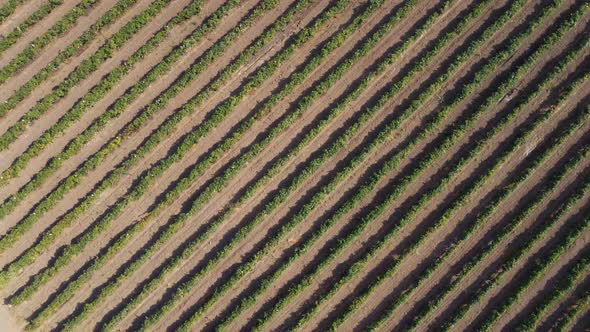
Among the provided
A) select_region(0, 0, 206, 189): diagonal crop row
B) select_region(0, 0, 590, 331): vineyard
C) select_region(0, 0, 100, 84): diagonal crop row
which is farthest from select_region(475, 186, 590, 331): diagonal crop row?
select_region(0, 0, 100, 84): diagonal crop row

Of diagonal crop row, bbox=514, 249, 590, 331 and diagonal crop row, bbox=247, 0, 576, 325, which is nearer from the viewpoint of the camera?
diagonal crop row, bbox=514, 249, 590, 331

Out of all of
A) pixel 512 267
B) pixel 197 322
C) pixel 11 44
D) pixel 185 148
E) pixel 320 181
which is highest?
pixel 11 44

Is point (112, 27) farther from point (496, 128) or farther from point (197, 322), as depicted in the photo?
point (496, 128)

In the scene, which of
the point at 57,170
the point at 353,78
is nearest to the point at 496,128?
the point at 353,78

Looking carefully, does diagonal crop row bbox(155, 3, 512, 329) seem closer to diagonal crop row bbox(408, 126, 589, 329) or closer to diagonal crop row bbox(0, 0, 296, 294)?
diagonal crop row bbox(0, 0, 296, 294)

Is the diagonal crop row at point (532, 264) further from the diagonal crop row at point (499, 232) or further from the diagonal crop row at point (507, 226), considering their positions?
the diagonal crop row at point (507, 226)
